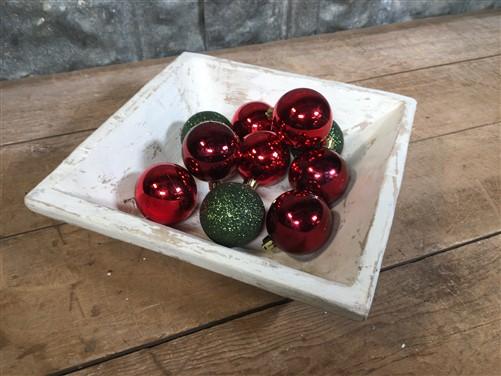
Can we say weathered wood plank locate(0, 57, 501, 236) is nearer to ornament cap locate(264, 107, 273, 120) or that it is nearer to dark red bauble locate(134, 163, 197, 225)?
dark red bauble locate(134, 163, 197, 225)

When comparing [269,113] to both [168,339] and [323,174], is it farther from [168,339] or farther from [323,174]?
[168,339]

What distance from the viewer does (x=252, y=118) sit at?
0.62 metres

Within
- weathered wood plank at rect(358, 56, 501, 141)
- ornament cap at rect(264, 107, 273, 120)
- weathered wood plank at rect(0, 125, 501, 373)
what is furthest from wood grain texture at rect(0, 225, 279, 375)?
weathered wood plank at rect(358, 56, 501, 141)

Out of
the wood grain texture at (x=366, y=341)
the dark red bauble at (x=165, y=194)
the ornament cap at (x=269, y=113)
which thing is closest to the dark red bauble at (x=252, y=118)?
the ornament cap at (x=269, y=113)

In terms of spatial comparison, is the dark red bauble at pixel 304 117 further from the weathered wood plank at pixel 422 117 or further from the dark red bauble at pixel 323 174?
the weathered wood plank at pixel 422 117

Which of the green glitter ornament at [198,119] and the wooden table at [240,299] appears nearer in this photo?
the wooden table at [240,299]

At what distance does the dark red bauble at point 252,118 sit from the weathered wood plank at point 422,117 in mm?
273

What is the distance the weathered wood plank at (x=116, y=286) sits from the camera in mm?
480

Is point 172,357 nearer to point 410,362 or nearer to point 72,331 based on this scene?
point 72,331

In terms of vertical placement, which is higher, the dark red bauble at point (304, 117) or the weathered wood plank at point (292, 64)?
the dark red bauble at point (304, 117)

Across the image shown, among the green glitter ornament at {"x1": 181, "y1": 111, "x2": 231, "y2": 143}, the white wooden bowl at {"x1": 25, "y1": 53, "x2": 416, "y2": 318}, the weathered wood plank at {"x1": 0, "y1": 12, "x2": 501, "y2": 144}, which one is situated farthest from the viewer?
the weathered wood plank at {"x1": 0, "y1": 12, "x2": 501, "y2": 144}

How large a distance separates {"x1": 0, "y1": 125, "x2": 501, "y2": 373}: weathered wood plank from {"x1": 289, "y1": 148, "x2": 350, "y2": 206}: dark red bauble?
0.36ft

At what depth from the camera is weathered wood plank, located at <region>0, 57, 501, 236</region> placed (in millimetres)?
633

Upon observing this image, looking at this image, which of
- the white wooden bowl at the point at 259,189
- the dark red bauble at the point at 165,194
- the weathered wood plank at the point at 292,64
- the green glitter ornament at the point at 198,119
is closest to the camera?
the white wooden bowl at the point at 259,189
